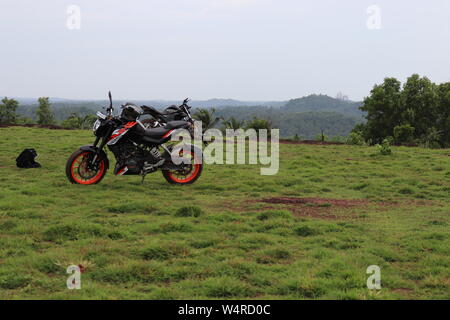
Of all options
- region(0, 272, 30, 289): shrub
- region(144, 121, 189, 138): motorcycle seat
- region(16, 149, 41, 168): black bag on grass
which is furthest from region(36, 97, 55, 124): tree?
region(0, 272, 30, 289): shrub

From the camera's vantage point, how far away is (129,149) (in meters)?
12.0

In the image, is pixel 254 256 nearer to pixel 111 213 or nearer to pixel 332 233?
pixel 332 233

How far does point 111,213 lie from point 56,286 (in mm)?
3792

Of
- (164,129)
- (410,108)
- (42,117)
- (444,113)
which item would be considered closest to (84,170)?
(164,129)

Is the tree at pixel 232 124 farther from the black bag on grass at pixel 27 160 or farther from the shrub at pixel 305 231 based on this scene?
the shrub at pixel 305 231

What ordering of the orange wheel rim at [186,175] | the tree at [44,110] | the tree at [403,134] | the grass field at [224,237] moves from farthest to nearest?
the tree at [44,110] → the tree at [403,134] → the orange wheel rim at [186,175] → the grass field at [224,237]

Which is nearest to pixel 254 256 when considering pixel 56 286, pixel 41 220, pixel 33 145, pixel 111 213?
pixel 56 286

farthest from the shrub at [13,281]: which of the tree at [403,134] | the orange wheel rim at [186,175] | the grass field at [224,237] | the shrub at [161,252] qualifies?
the tree at [403,134]

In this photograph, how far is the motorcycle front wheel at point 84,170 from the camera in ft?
39.2

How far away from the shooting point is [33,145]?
20.7 metres

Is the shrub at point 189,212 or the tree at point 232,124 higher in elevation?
the tree at point 232,124

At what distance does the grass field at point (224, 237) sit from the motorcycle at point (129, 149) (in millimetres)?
551

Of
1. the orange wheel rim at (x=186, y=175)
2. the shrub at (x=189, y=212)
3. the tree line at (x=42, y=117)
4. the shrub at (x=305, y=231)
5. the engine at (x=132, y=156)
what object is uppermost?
the tree line at (x=42, y=117)
